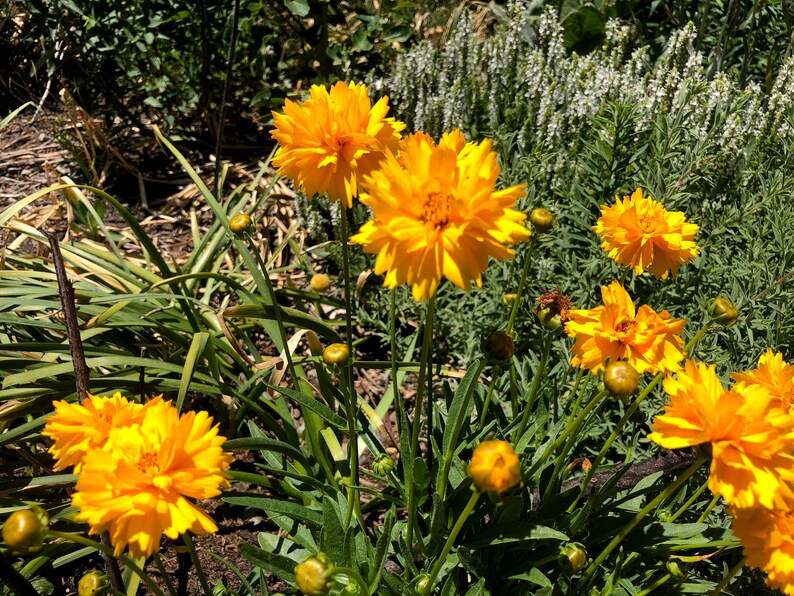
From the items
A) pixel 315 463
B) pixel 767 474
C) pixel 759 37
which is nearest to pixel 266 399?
Result: pixel 315 463

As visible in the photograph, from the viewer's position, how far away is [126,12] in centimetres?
313

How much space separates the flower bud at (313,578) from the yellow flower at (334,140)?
74 cm

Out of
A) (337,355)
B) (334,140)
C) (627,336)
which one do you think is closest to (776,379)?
(627,336)

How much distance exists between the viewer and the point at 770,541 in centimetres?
101

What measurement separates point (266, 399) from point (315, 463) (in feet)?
1.04

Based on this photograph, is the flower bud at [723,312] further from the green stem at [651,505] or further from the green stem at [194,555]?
the green stem at [194,555]

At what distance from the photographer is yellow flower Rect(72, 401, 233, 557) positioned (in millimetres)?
959

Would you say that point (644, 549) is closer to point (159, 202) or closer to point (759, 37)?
point (159, 202)

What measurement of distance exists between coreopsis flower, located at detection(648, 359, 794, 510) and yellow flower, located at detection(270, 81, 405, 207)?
77 cm

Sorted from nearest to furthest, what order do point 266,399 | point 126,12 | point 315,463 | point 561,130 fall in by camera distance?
point 315,463
point 266,399
point 561,130
point 126,12

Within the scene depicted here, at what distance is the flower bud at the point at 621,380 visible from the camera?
107 centimetres

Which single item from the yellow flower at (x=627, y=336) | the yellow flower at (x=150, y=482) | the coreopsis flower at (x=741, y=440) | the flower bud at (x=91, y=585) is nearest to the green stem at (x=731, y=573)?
the coreopsis flower at (x=741, y=440)

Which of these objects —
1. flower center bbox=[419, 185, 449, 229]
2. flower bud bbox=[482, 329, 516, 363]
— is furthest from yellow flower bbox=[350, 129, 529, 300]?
flower bud bbox=[482, 329, 516, 363]

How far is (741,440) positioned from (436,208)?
23.5 inches
